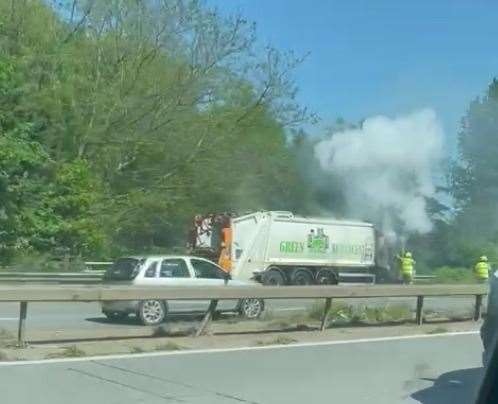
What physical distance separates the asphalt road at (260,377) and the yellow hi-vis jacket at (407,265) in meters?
1.66

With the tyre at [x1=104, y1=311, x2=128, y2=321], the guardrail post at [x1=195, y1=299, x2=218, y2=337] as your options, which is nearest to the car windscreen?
the tyre at [x1=104, y1=311, x2=128, y2=321]

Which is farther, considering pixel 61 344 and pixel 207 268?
pixel 207 268

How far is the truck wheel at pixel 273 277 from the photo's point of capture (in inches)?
1125

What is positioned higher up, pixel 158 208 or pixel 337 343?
pixel 158 208

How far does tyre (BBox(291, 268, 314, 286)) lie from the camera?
87.3ft

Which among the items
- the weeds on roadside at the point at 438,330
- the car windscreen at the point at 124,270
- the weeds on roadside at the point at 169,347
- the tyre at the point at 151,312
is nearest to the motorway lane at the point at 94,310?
the tyre at the point at 151,312

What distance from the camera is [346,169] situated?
48.3 feet

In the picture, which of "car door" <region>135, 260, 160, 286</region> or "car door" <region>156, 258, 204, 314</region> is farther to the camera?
"car door" <region>156, 258, 204, 314</region>

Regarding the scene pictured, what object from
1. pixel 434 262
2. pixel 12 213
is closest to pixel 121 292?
pixel 434 262

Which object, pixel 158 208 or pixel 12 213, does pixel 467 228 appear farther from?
pixel 12 213

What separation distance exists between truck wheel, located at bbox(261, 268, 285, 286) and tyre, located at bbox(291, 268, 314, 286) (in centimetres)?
54

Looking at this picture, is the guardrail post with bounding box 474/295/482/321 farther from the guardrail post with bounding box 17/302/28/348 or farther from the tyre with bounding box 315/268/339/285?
the guardrail post with bounding box 17/302/28/348

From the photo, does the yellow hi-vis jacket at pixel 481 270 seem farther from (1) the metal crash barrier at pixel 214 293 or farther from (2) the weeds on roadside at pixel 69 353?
(2) the weeds on roadside at pixel 69 353

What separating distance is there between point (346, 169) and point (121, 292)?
378 centimetres
